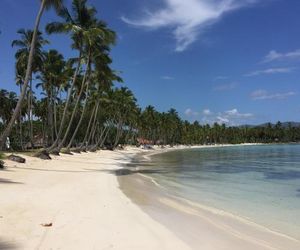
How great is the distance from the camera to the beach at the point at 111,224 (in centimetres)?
784

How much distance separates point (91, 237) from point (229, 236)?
3091mm

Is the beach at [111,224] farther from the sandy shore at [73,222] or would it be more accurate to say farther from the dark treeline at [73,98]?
the dark treeline at [73,98]

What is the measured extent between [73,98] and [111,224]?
171ft

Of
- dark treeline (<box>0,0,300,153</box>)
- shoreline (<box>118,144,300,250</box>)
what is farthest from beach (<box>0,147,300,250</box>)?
dark treeline (<box>0,0,300,153</box>)

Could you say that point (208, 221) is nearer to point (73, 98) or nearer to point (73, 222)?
point (73, 222)

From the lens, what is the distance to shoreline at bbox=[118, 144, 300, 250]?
8.84 m

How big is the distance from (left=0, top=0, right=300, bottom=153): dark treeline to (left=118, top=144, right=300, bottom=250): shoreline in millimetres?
11401

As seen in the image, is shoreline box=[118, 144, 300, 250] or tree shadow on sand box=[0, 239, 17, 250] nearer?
tree shadow on sand box=[0, 239, 17, 250]

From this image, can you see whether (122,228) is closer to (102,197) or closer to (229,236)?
(229,236)

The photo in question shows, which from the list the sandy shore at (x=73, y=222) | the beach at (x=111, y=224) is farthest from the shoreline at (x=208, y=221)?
the sandy shore at (x=73, y=222)

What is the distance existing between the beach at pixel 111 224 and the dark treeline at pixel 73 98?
38.7 feet

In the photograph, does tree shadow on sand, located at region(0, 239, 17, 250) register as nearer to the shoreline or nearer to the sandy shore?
the sandy shore

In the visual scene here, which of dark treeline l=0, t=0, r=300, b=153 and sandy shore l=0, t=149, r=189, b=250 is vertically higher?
dark treeline l=0, t=0, r=300, b=153

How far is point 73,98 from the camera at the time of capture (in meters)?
60.3
